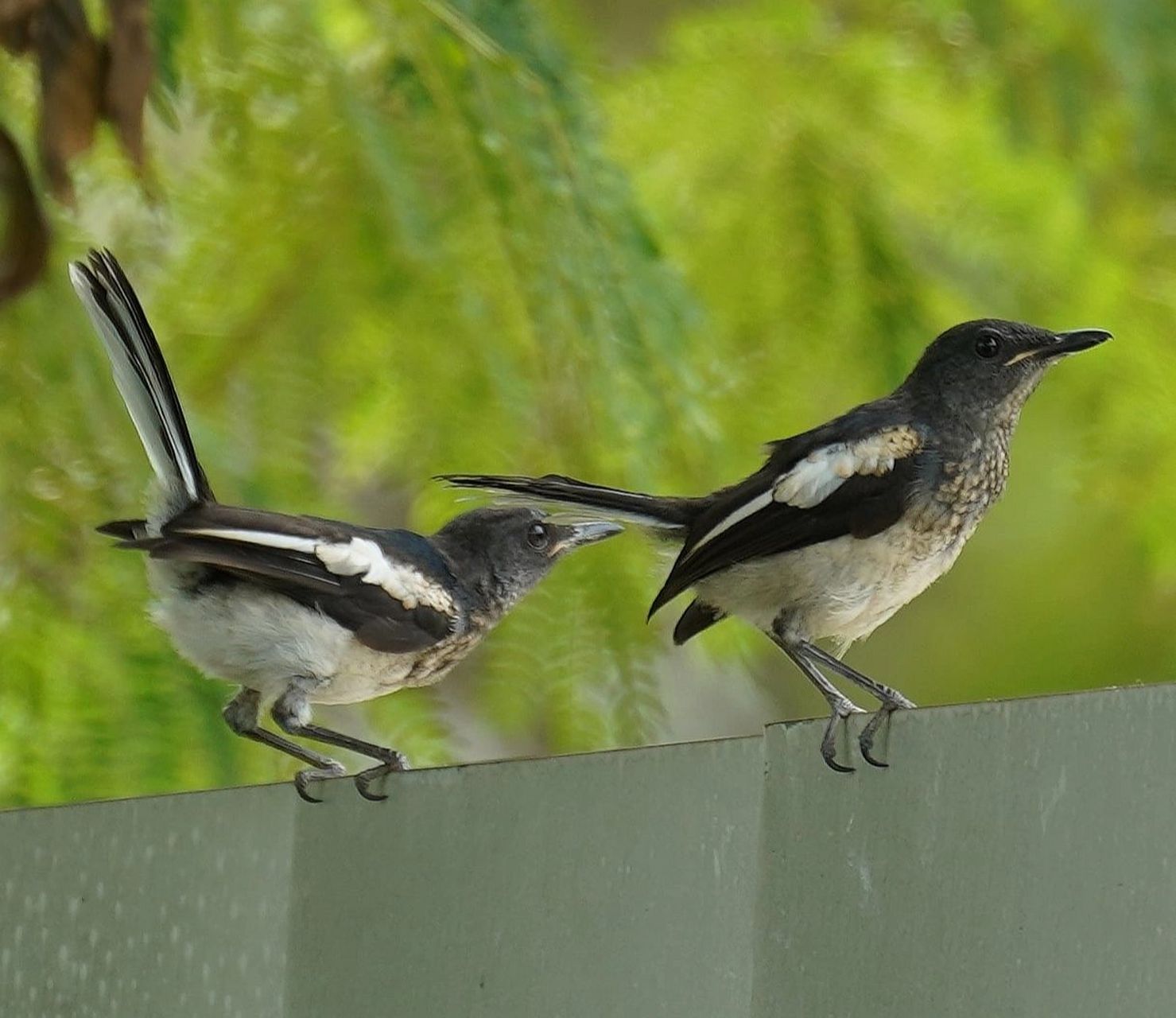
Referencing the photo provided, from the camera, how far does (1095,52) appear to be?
14.7 feet

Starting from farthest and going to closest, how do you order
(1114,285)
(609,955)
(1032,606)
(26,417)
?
(1032,606) < (1114,285) < (26,417) < (609,955)

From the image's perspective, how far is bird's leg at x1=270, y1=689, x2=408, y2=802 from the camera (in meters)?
3.63

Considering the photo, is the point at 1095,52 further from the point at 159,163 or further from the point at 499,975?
the point at 499,975

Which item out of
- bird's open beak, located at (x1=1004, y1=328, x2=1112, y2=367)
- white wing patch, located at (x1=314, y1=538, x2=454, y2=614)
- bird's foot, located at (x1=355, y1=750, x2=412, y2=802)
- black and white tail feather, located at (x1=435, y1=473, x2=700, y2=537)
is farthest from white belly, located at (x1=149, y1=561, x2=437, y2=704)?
bird's open beak, located at (x1=1004, y1=328, x2=1112, y2=367)

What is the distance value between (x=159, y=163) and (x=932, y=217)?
200 cm

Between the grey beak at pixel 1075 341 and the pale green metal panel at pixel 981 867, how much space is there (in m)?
1.44

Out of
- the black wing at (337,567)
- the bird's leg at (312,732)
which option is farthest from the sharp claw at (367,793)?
the black wing at (337,567)

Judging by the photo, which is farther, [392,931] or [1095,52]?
[1095,52]

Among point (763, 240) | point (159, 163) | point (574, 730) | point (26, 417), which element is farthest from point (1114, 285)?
point (26, 417)

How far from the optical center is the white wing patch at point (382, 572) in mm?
3762

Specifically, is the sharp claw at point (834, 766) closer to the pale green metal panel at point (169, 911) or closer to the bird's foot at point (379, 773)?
the bird's foot at point (379, 773)

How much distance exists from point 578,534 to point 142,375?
1.07m

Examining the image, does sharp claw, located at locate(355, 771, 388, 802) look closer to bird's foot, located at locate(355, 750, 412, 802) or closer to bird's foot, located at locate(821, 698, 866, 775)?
bird's foot, located at locate(355, 750, 412, 802)

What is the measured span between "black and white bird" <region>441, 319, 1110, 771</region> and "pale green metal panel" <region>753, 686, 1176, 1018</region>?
1.12m
